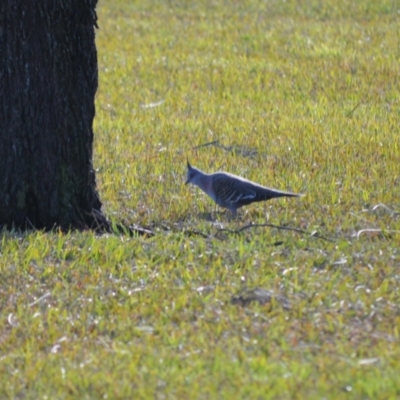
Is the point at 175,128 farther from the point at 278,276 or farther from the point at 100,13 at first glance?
the point at 100,13

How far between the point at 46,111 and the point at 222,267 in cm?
184

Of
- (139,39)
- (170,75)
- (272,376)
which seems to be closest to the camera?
(272,376)

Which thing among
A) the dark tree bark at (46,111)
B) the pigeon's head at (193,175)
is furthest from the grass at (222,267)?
the dark tree bark at (46,111)

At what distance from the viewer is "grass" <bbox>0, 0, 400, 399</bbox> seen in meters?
4.79

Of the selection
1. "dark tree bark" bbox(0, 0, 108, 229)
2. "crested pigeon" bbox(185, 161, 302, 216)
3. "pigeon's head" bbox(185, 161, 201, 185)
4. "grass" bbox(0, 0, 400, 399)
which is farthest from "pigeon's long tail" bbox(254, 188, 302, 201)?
"dark tree bark" bbox(0, 0, 108, 229)

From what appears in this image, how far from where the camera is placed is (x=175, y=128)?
10977mm

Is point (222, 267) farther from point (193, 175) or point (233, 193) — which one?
point (193, 175)

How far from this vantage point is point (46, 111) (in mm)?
7176

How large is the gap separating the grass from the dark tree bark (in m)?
0.38

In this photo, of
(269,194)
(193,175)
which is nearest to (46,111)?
(193,175)

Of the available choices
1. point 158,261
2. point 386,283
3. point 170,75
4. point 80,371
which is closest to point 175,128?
point 170,75

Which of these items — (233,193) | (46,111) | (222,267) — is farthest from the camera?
(233,193)

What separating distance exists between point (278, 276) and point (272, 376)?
1.42 meters

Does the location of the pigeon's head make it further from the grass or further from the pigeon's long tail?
the pigeon's long tail
